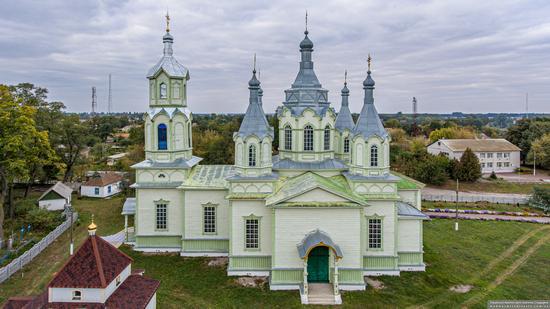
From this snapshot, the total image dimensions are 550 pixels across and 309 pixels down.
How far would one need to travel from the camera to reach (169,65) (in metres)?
22.5

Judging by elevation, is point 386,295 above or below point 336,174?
below

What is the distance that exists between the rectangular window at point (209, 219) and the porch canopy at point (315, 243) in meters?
6.04

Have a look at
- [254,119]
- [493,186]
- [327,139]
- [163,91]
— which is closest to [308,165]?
[327,139]

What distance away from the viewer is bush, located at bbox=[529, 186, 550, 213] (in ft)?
116

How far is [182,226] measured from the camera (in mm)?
21719

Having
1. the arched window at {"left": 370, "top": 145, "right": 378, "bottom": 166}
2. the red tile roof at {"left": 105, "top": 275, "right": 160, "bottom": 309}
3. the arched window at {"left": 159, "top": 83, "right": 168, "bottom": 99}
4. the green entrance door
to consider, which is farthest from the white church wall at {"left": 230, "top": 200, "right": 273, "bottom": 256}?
the arched window at {"left": 159, "top": 83, "right": 168, "bottom": 99}

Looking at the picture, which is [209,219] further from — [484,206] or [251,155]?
[484,206]

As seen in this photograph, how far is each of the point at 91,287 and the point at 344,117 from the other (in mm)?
17707

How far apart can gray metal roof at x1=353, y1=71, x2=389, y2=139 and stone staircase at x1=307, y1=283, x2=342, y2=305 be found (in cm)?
792

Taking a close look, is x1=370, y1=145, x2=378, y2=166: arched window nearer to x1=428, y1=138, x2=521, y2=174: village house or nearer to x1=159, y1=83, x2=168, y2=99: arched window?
x1=159, y1=83, x2=168, y2=99: arched window

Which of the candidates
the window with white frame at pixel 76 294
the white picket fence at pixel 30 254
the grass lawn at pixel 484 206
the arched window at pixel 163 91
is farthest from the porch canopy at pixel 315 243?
the grass lawn at pixel 484 206

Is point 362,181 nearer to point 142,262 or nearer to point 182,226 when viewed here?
point 182,226

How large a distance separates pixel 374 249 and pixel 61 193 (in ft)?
92.3

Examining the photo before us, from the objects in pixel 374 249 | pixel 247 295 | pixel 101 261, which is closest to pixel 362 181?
pixel 374 249
